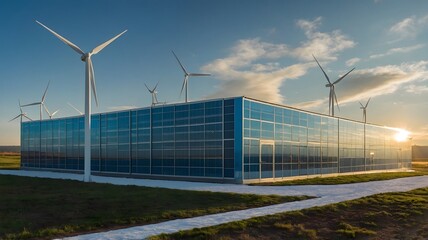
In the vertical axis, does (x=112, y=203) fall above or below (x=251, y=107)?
below

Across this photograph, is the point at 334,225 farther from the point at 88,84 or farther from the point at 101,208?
the point at 88,84

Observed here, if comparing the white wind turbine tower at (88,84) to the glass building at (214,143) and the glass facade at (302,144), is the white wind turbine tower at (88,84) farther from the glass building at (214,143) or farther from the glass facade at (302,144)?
the glass facade at (302,144)

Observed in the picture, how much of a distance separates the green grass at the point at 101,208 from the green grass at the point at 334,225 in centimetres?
323

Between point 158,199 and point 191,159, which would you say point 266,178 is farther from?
point 158,199

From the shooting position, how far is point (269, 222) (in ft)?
51.2

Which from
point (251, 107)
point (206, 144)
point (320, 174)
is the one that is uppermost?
point (251, 107)

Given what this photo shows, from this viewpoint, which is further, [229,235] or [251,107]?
[251,107]

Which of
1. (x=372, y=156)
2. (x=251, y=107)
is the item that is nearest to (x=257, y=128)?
(x=251, y=107)

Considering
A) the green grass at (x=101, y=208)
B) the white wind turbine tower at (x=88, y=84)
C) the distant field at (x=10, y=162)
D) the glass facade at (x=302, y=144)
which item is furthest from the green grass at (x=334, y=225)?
the distant field at (x=10, y=162)

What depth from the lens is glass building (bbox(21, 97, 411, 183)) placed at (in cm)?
3644

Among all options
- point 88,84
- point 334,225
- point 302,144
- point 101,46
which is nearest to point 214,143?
point 302,144

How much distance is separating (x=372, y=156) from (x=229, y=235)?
53.6m

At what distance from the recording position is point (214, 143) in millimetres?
37219

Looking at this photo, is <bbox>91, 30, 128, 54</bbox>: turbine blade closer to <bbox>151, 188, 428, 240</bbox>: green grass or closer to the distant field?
<bbox>151, 188, 428, 240</bbox>: green grass
